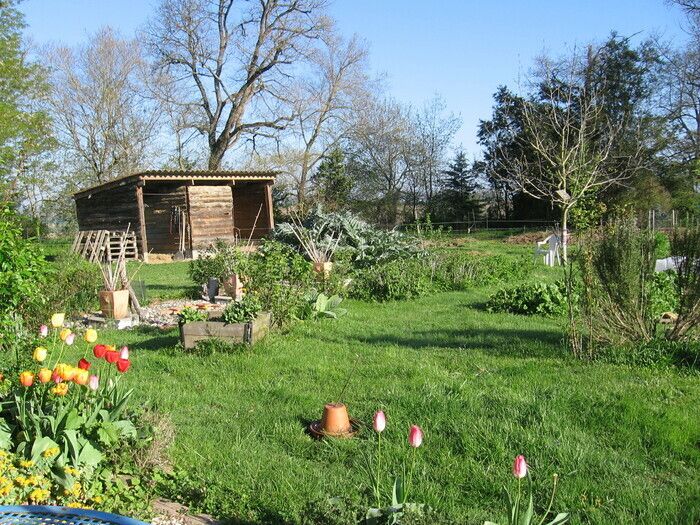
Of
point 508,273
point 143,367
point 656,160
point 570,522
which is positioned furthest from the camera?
point 656,160

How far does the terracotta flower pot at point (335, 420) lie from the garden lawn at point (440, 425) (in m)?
0.11

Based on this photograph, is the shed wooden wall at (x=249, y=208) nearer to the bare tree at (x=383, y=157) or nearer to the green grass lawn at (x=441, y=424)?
the bare tree at (x=383, y=157)

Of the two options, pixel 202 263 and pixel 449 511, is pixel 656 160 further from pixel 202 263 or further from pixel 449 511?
pixel 449 511

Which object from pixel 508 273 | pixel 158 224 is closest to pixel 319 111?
pixel 158 224

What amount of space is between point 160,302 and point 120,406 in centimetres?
802

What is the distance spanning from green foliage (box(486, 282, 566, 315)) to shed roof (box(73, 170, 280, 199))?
1581cm

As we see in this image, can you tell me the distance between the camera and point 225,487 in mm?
3393

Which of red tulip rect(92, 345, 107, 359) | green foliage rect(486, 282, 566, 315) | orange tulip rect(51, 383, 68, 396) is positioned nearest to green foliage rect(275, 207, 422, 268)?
green foliage rect(486, 282, 566, 315)

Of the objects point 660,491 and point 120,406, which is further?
point 120,406

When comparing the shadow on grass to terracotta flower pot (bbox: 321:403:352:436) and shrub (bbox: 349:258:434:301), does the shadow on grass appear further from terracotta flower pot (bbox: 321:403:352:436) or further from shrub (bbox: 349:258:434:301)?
shrub (bbox: 349:258:434:301)

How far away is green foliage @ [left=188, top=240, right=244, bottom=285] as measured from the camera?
1102cm

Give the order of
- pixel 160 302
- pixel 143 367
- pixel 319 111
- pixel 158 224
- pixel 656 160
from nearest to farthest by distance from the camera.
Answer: pixel 143 367, pixel 160 302, pixel 158 224, pixel 656 160, pixel 319 111

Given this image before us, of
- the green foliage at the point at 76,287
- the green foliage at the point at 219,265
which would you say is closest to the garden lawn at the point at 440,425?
the green foliage at the point at 76,287

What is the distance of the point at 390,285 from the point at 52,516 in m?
8.92
